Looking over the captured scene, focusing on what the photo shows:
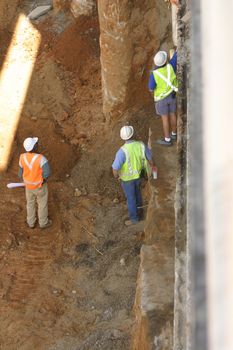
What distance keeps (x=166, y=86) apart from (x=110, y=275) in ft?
9.32

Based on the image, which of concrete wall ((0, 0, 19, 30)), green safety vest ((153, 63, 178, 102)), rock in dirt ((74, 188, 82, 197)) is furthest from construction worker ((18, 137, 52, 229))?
concrete wall ((0, 0, 19, 30))

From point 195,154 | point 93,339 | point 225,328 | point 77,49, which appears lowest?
point 93,339

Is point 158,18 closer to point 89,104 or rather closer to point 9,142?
point 89,104

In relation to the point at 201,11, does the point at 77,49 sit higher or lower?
higher

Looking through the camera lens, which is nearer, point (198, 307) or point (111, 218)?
point (198, 307)

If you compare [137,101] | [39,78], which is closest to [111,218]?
[137,101]

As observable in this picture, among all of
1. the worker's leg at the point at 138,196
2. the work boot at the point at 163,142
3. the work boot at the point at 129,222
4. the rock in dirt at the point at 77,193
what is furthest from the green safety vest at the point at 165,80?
the rock in dirt at the point at 77,193

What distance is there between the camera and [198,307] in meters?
1.79

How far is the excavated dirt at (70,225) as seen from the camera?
24.3 ft

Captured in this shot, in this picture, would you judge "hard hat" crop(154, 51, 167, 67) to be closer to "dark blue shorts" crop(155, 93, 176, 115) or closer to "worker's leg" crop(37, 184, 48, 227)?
"dark blue shorts" crop(155, 93, 176, 115)

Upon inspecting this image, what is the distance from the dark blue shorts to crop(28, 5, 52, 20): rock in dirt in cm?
623

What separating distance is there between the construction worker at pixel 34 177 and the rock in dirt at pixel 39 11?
5.41 metres

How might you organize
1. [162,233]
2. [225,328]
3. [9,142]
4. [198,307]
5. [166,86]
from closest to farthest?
[225,328] → [198,307] → [162,233] → [166,86] → [9,142]

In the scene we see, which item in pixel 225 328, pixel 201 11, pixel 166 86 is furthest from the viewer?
pixel 166 86
